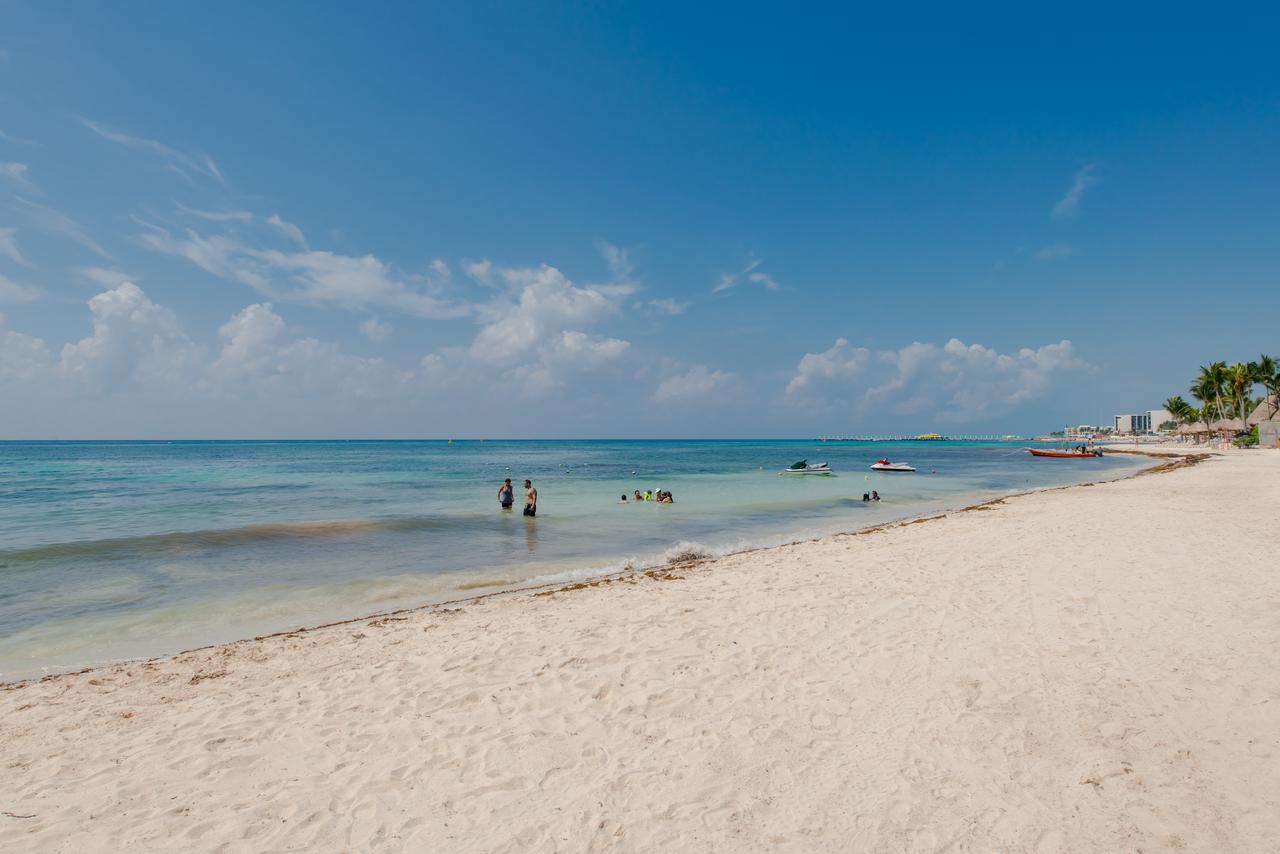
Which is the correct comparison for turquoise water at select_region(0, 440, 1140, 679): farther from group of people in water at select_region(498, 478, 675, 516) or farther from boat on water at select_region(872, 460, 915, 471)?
boat on water at select_region(872, 460, 915, 471)

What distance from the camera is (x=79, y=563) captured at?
14586 mm

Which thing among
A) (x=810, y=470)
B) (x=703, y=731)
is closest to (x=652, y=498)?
(x=810, y=470)

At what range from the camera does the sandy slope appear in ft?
12.9

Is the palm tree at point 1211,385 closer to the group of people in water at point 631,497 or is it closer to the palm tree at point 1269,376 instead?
the palm tree at point 1269,376

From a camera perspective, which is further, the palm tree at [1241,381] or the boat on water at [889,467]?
the palm tree at [1241,381]

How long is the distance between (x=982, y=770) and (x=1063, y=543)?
11.1 metres

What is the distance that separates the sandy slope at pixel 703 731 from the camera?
12.9 ft

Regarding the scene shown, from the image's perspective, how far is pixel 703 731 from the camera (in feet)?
16.9

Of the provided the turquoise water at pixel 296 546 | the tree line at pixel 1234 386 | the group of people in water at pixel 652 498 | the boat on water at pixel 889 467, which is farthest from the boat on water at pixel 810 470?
the tree line at pixel 1234 386

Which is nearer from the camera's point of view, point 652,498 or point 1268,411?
point 652,498

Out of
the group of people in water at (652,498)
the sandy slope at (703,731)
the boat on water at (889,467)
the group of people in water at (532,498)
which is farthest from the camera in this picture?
the boat on water at (889,467)

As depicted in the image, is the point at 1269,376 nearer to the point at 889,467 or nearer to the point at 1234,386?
the point at 1234,386

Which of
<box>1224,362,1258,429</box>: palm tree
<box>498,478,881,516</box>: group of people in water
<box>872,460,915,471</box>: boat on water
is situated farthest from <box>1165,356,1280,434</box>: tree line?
<box>498,478,881,516</box>: group of people in water

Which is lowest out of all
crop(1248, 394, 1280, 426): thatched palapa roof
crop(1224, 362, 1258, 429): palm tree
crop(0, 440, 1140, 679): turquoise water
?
crop(0, 440, 1140, 679): turquoise water
